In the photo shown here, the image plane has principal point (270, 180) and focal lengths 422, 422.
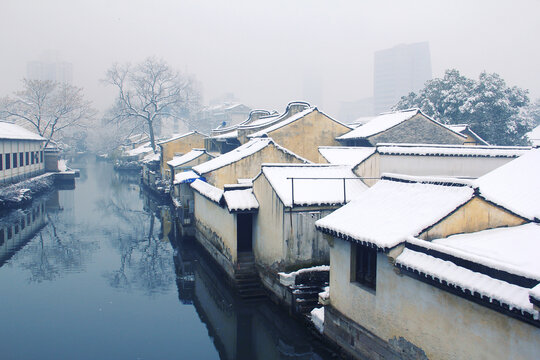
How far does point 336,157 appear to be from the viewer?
23.8 m

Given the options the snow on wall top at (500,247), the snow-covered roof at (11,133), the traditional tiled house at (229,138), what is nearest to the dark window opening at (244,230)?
the snow on wall top at (500,247)

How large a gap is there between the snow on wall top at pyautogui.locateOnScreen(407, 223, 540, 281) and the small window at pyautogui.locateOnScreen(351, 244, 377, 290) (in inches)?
73.5

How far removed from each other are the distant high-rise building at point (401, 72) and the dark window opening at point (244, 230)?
168247 mm

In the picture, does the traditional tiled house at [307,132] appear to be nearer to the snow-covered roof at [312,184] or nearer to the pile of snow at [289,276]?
the snow-covered roof at [312,184]

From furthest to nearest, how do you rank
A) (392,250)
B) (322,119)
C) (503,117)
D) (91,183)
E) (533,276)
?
(91,183) < (503,117) < (322,119) < (392,250) < (533,276)

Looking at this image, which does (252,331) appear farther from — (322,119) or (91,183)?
(91,183)

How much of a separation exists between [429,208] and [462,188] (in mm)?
895

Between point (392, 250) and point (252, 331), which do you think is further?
point (252, 331)

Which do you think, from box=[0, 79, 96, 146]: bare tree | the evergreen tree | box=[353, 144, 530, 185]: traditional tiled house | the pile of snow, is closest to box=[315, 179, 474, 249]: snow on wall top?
the pile of snow

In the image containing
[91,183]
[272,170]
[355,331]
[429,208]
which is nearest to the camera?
[429,208]

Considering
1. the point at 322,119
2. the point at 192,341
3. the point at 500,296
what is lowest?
the point at 192,341

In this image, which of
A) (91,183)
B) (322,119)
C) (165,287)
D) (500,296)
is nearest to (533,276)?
(500,296)

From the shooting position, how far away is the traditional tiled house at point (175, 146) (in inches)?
1875

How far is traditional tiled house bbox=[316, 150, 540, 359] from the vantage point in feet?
22.8
